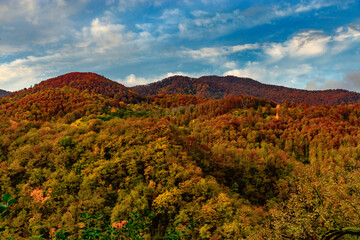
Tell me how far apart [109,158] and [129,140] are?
7.47 metres

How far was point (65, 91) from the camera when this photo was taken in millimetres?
196250

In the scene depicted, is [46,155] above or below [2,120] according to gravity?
below

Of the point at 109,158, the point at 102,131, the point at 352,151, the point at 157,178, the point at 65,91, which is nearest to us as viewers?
the point at 157,178

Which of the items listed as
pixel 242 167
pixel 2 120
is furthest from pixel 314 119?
pixel 2 120

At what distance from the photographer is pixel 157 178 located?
4941 centimetres

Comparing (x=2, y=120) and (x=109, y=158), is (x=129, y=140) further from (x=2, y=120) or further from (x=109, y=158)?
(x=2, y=120)

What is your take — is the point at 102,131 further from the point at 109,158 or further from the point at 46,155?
the point at 46,155

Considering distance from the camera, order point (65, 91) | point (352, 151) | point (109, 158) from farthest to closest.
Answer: point (65, 91) → point (352, 151) → point (109, 158)

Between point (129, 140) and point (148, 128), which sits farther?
point (148, 128)

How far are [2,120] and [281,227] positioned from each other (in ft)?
311

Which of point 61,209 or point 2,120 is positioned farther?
point 2,120

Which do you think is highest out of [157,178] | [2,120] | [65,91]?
[65,91]

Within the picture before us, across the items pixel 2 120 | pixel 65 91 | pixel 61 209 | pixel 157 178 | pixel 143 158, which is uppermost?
pixel 65 91

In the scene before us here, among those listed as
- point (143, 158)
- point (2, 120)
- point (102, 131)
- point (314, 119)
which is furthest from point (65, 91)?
point (314, 119)
